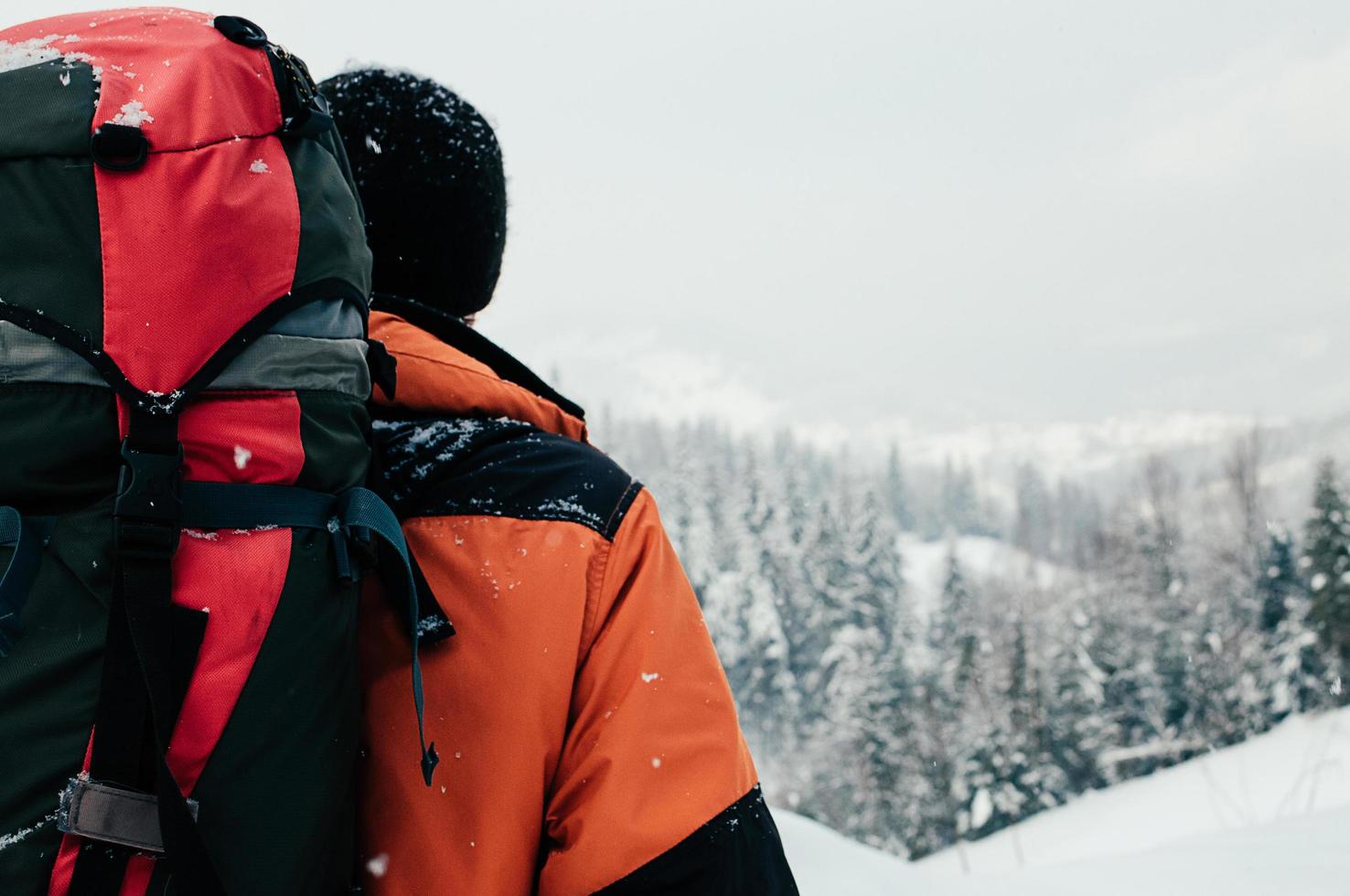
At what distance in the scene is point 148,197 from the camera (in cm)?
91

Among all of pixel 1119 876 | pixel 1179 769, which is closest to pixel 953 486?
pixel 1179 769

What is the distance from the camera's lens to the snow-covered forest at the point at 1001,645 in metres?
33.0

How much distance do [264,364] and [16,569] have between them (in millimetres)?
292

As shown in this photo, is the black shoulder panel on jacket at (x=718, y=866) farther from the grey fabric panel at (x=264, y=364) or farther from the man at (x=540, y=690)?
the grey fabric panel at (x=264, y=364)

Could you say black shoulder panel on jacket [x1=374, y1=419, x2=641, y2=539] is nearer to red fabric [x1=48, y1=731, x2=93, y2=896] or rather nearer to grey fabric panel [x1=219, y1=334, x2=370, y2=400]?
grey fabric panel [x1=219, y1=334, x2=370, y2=400]

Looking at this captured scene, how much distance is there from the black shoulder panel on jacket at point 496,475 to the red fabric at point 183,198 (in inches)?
13.4

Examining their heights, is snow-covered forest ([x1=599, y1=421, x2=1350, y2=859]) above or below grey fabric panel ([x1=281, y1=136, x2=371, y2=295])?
below

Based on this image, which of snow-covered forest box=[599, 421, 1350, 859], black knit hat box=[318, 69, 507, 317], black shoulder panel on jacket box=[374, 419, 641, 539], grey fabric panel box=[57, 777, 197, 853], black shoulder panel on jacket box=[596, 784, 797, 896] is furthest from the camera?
snow-covered forest box=[599, 421, 1350, 859]

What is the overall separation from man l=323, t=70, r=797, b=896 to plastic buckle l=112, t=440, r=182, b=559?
0.34m

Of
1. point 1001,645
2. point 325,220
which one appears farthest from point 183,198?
point 1001,645

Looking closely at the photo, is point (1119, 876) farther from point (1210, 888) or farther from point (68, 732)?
point (68, 732)

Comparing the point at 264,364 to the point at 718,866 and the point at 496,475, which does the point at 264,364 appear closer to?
the point at 496,475

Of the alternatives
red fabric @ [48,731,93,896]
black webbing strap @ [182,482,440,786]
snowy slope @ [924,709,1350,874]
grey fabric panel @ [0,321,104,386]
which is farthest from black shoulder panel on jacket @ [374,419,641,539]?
snowy slope @ [924,709,1350,874]

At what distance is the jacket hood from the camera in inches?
50.9
